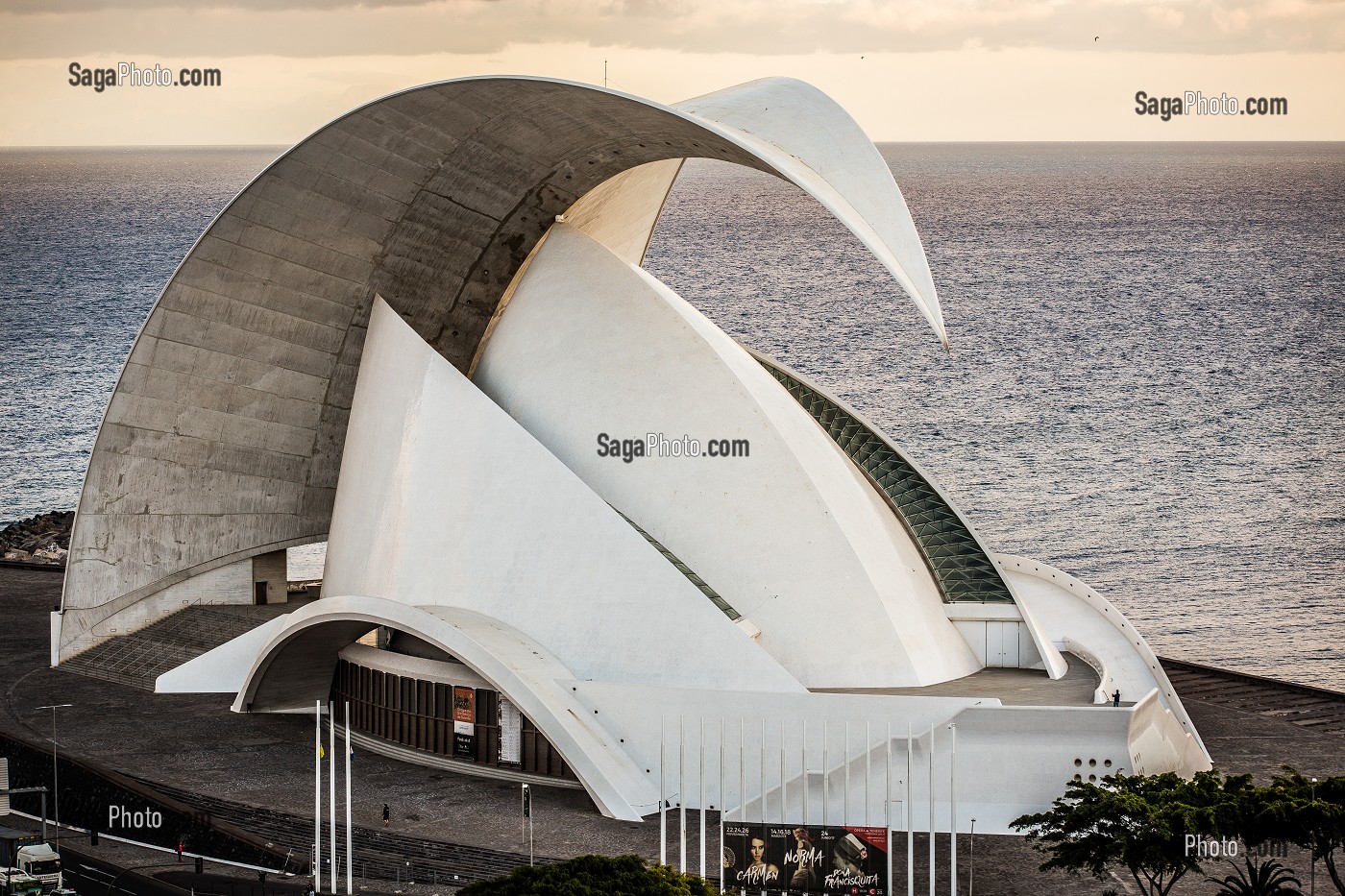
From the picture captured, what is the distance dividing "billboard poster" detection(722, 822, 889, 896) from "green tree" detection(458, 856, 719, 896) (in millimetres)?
2735

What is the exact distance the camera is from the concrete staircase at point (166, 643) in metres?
37.9

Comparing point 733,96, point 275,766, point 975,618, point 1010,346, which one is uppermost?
point 1010,346

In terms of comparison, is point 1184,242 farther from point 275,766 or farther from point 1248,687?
point 275,766

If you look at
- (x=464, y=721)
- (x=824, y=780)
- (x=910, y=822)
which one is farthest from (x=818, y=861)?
(x=464, y=721)

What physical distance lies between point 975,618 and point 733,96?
33.2 ft

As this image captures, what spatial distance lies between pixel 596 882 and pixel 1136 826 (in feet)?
23.9

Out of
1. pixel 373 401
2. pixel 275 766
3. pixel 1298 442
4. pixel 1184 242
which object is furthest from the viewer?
pixel 1184 242

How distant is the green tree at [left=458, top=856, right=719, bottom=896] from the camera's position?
21.4 m

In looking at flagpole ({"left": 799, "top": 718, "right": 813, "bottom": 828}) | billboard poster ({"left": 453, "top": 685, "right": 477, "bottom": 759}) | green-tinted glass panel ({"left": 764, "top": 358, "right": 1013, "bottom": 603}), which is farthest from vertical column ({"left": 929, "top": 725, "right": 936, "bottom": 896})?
billboard poster ({"left": 453, "top": 685, "right": 477, "bottom": 759})

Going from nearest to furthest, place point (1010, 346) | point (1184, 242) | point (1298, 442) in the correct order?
point (1298, 442) < point (1010, 346) < point (1184, 242)

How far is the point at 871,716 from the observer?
28.4 metres

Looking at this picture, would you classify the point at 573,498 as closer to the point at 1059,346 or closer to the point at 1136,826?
the point at 1136,826

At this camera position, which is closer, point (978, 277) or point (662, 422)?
point (662, 422)

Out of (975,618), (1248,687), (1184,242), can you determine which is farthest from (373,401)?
(1184,242)
